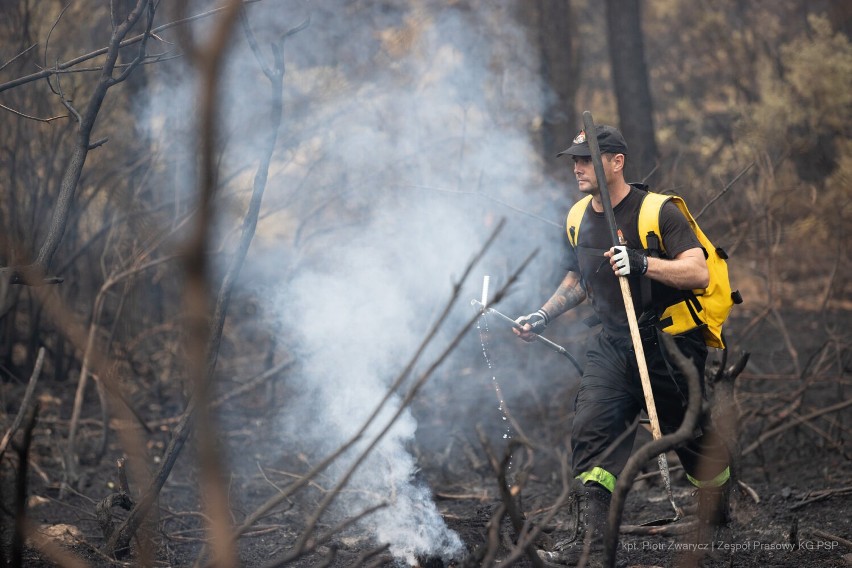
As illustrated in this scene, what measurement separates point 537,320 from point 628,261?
75cm

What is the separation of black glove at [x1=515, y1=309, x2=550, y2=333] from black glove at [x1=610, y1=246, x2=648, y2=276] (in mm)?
676

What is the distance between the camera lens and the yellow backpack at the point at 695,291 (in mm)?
4008

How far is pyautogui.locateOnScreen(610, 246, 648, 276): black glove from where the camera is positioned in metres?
3.84

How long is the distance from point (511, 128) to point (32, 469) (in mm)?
6076

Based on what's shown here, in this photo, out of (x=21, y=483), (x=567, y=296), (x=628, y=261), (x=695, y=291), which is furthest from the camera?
(x=567, y=296)

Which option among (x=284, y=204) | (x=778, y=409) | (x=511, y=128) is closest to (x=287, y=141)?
(x=284, y=204)

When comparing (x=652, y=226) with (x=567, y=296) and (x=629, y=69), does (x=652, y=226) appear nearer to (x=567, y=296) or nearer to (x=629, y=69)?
(x=567, y=296)

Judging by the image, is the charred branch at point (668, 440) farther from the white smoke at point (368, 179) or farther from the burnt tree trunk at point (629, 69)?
the burnt tree trunk at point (629, 69)

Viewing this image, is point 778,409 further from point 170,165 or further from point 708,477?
point 170,165

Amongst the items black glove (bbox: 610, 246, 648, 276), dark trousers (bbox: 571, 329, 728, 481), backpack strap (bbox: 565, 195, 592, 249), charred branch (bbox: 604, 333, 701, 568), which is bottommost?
charred branch (bbox: 604, 333, 701, 568)

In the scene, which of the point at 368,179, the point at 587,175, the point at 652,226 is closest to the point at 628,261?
the point at 652,226

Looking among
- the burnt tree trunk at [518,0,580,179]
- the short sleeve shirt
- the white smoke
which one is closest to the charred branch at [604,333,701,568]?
the short sleeve shirt

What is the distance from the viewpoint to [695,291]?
13.1 feet

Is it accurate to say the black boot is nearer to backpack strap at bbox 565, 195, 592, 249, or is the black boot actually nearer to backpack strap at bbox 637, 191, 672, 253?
backpack strap at bbox 637, 191, 672, 253
